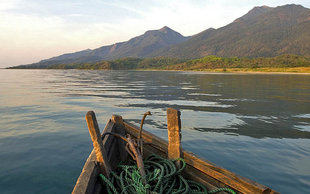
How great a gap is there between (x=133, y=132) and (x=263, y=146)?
590cm

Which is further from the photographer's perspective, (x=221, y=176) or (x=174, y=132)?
(x=174, y=132)

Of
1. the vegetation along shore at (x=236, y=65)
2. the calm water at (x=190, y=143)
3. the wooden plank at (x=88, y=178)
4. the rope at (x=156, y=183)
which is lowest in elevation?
the calm water at (x=190, y=143)

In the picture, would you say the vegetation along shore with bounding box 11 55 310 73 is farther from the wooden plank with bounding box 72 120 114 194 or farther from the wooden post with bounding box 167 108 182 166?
the wooden plank with bounding box 72 120 114 194

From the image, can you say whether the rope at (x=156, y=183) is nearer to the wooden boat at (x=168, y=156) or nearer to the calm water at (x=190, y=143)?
the wooden boat at (x=168, y=156)

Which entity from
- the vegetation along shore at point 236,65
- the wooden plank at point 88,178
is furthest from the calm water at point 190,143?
the vegetation along shore at point 236,65

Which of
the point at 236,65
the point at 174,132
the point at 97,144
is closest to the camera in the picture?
the point at 97,144

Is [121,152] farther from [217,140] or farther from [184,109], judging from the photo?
[184,109]

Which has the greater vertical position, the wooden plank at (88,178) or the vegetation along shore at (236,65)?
the vegetation along shore at (236,65)

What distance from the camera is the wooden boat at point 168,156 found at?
3.68m

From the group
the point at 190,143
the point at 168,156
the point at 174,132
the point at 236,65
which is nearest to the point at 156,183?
the point at 168,156

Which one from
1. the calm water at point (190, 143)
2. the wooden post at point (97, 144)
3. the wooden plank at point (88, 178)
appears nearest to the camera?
the wooden plank at point (88, 178)

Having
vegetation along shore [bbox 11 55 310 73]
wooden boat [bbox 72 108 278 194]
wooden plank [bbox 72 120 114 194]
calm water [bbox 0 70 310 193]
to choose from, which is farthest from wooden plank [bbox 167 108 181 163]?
vegetation along shore [bbox 11 55 310 73]

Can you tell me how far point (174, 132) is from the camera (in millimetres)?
5062

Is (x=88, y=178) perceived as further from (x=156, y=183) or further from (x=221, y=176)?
(x=221, y=176)
